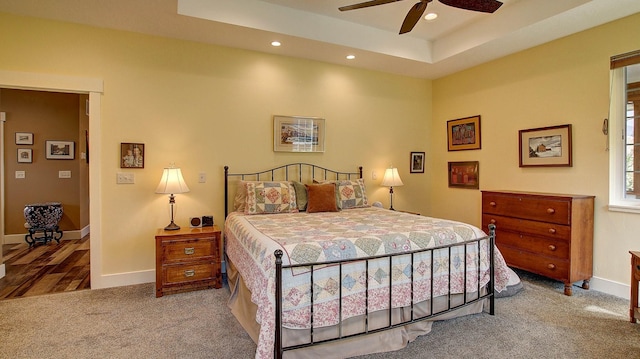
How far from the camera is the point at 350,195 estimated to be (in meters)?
4.25

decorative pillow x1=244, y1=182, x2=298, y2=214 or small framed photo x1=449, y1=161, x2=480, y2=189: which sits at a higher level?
small framed photo x1=449, y1=161, x2=480, y2=189

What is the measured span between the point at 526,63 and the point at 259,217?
12.4 ft

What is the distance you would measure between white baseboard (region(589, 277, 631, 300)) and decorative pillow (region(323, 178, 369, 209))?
2568 mm

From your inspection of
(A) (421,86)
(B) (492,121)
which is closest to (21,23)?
(A) (421,86)

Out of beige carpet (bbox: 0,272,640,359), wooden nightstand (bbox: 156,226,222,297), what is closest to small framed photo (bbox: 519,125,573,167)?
beige carpet (bbox: 0,272,640,359)

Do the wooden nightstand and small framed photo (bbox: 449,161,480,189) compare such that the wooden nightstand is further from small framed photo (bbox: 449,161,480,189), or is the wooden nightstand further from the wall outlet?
small framed photo (bbox: 449,161,480,189)

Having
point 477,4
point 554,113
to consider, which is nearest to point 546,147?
point 554,113

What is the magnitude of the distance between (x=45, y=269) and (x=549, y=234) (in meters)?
5.85

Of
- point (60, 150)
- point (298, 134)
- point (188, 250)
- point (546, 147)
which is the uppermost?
point (298, 134)

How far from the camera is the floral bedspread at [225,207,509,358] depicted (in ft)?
6.70

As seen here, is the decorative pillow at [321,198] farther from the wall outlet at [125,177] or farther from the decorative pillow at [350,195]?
the wall outlet at [125,177]

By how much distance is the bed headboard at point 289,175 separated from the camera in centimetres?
411

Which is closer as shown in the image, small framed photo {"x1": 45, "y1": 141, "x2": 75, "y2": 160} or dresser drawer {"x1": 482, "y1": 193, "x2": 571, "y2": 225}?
dresser drawer {"x1": 482, "y1": 193, "x2": 571, "y2": 225}

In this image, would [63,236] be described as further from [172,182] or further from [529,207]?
[529,207]
